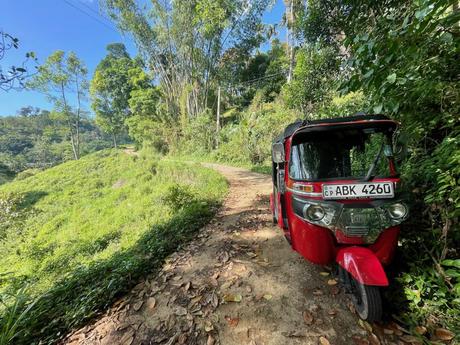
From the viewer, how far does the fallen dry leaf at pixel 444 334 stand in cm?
184

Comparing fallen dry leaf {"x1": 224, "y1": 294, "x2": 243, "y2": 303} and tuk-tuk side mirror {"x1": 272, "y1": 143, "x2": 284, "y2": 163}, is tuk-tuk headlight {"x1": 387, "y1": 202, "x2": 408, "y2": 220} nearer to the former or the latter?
tuk-tuk side mirror {"x1": 272, "y1": 143, "x2": 284, "y2": 163}

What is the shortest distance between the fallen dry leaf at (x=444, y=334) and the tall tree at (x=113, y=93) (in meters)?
34.0

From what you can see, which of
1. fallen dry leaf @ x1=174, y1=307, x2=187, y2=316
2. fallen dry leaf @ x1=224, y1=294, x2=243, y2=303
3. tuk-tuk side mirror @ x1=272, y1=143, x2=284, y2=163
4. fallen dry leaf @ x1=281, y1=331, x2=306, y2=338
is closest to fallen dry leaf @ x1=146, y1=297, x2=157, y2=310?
fallen dry leaf @ x1=174, y1=307, x2=187, y2=316

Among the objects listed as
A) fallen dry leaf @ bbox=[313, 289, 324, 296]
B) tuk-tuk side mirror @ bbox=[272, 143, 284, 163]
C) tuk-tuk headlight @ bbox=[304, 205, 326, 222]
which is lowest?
fallen dry leaf @ bbox=[313, 289, 324, 296]

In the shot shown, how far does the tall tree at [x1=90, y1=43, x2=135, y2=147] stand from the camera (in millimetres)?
31844

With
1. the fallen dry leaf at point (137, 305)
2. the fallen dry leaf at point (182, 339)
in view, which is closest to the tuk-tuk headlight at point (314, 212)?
the fallen dry leaf at point (182, 339)

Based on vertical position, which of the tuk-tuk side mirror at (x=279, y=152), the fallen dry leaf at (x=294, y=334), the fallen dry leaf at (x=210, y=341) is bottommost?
the fallen dry leaf at (x=210, y=341)

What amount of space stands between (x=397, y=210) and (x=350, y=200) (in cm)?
41

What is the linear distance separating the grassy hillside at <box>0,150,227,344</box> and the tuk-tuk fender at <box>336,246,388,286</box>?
2.63 meters

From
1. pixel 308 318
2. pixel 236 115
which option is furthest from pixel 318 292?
pixel 236 115

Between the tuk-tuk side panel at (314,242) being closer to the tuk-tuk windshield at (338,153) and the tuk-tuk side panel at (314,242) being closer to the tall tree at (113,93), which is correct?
the tuk-tuk windshield at (338,153)

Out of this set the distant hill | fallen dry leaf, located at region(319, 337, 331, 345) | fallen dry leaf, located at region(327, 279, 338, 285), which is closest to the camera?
fallen dry leaf, located at region(319, 337, 331, 345)

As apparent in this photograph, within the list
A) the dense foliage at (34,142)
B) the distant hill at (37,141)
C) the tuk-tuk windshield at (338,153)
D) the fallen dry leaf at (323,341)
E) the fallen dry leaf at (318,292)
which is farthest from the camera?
the distant hill at (37,141)

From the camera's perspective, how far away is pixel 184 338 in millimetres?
2152
